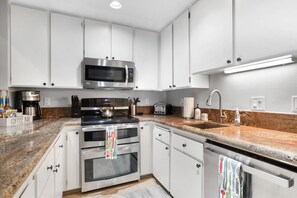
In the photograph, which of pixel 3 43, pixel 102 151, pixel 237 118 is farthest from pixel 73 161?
pixel 237 118

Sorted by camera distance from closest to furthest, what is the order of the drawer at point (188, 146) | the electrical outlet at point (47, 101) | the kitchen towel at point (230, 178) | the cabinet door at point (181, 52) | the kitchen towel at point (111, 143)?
the kitchen towel at point (230, 178) → the drawer at point (188, 146) → the kitchen towel at point (111, 143) → the cabinet door at point (181, 52) → the electrical outlet at point (47, 101)

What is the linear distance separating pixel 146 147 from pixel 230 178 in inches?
55.4

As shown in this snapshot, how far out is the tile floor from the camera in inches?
74.3

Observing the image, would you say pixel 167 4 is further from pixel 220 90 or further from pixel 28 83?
pixel 28 83

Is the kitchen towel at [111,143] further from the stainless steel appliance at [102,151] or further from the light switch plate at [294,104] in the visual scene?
the light switch plate at [294,104]


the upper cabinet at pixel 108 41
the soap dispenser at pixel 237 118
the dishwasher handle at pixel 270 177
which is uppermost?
the upper cabinet at pixel 108 41

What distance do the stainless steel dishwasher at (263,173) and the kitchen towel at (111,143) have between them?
4.00 feet

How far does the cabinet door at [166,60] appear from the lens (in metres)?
2.43

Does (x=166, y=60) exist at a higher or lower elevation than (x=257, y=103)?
higher

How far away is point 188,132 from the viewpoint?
59.2 inches

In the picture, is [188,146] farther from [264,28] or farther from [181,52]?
[181,52]

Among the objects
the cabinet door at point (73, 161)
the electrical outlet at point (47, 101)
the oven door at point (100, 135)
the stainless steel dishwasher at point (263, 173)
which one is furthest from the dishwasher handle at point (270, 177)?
the electrical outlet at point (47, 101)

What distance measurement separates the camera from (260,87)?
58.3 inches

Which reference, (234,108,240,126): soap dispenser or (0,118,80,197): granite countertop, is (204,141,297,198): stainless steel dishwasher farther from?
(0,118,80,197): granite countertop
